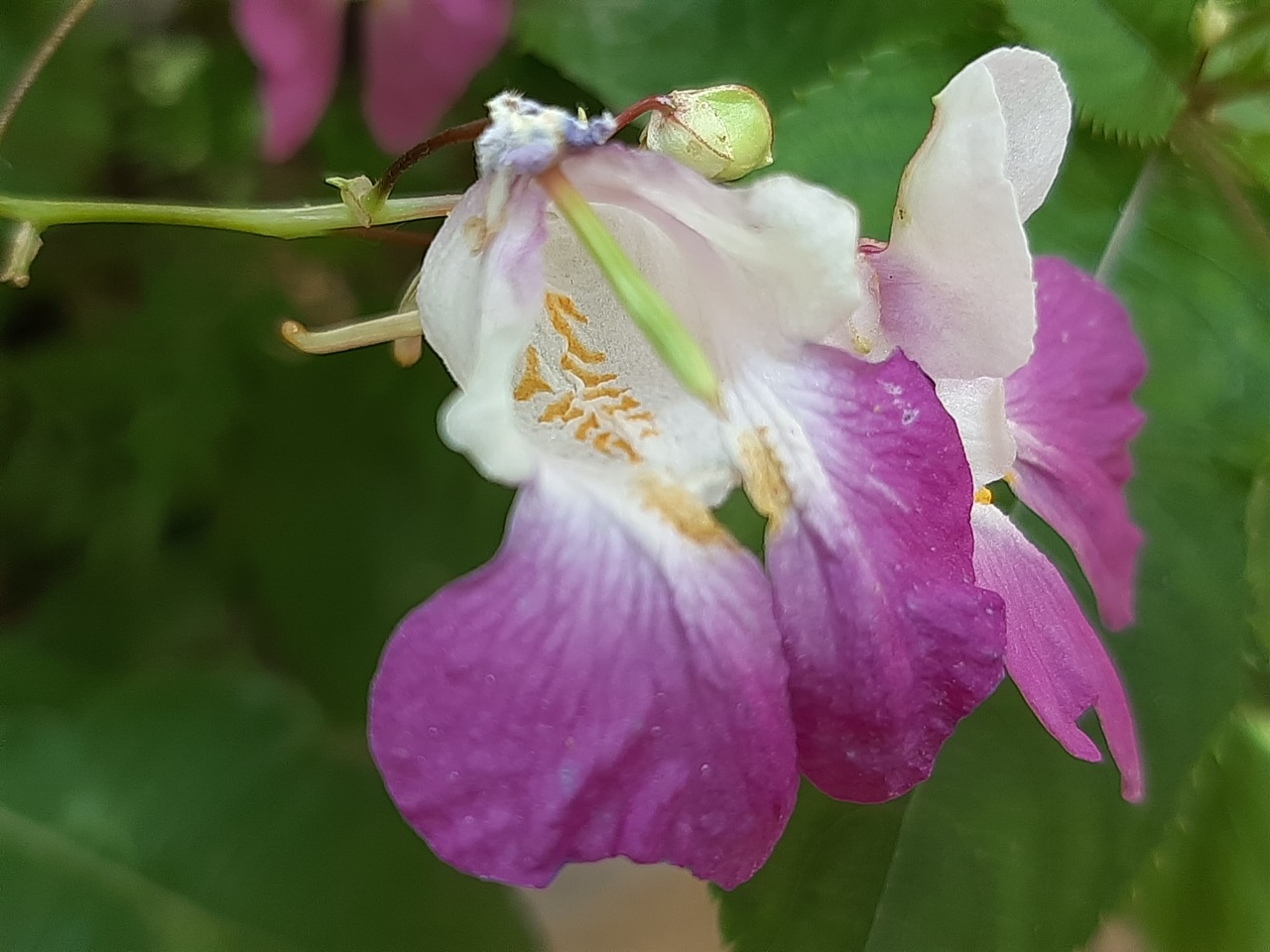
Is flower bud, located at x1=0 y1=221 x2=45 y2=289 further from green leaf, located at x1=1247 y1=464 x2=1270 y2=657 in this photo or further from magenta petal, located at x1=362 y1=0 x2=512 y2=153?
green leaf, located at x1=1247 y1=464 x2=1270 y2=657

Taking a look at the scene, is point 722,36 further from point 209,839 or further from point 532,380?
point 209,839

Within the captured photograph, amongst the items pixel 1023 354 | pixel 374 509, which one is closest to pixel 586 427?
pixel 1023 354

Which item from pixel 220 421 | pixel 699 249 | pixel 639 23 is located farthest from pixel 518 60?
pixel 699 249

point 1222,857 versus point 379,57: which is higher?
point 379,57

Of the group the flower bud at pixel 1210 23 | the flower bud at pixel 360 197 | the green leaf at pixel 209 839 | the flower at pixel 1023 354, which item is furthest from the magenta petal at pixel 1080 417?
the green leaf at pixel 209 839

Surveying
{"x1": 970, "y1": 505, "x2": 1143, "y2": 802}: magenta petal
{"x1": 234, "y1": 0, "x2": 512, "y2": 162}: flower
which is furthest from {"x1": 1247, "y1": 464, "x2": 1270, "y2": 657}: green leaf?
{"x1": 234, "y1": 0, "x2": 512, "y2": 162}: flower

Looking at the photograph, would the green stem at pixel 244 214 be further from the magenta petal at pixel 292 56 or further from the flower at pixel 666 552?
the magenta petal at pixel 292 56
